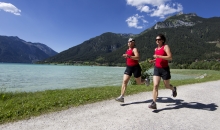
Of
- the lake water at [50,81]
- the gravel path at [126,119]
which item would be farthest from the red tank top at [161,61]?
the lake water at [50,81]

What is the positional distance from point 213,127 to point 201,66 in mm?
132080

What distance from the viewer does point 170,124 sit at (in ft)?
17.7

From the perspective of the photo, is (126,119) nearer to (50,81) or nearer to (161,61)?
(161,61)

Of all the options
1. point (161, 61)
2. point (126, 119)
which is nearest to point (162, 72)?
point (161, 61)

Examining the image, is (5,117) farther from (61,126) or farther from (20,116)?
(61,126)

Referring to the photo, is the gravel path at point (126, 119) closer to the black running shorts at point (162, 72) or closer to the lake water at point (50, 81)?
the black running shorts at point (162, 72)

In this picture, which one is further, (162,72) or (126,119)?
(162,72)

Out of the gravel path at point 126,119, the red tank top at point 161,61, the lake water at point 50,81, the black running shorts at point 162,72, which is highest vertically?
the red tank top at point 161,61

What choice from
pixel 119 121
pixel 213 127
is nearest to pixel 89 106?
pixel 119 121

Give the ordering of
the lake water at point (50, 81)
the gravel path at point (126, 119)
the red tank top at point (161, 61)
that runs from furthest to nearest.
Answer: the lake water at point (50, 81)
the red tank top at point (161, 61)
the gravel path at point (126, 119)

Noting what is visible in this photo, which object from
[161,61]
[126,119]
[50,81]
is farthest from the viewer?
[50,81]

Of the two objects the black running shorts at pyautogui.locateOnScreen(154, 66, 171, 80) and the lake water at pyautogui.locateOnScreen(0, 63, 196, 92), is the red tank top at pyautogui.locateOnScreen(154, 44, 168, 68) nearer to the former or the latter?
the black running shorts at pyautogui.locateOnScreen(154, 66, 171, 80)

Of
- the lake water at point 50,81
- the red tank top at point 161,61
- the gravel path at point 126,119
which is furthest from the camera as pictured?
the lake water at point 50,81

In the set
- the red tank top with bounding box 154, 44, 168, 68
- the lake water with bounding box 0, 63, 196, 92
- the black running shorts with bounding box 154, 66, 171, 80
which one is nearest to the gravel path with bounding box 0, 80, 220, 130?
the black running shorts with bounding box 154, 66, 171, 80
